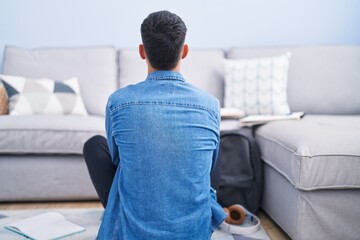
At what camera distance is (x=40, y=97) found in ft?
7.37

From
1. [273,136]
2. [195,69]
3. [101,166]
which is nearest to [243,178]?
[273,136]

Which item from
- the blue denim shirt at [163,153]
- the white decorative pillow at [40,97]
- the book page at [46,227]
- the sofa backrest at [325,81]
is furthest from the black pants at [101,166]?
the sofa backrest at [325,81]

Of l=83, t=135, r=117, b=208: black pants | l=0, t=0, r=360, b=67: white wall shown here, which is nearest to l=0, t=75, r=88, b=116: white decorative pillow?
l=0, t=0, r=360, b=67: white wall

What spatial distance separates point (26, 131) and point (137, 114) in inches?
45.3

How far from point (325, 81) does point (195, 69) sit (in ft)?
2.69

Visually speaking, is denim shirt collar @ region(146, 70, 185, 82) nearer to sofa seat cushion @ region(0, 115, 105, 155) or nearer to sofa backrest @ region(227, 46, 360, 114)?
sofa seat cushion @ region(0, 115, 105, 155)

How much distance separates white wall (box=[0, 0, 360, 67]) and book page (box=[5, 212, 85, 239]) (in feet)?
Result: 4.92

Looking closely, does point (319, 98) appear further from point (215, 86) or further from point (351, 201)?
point (351, 201)

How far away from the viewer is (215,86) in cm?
253

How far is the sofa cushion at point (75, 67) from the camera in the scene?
249 cm

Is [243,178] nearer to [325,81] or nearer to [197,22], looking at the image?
[325,81]

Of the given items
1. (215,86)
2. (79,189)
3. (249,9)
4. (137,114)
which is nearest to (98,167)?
(137,114)

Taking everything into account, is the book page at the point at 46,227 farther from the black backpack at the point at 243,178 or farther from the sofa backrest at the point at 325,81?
the sofa backrest at the point at 325,81

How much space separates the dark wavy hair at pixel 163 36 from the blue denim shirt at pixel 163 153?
0.05 metres
